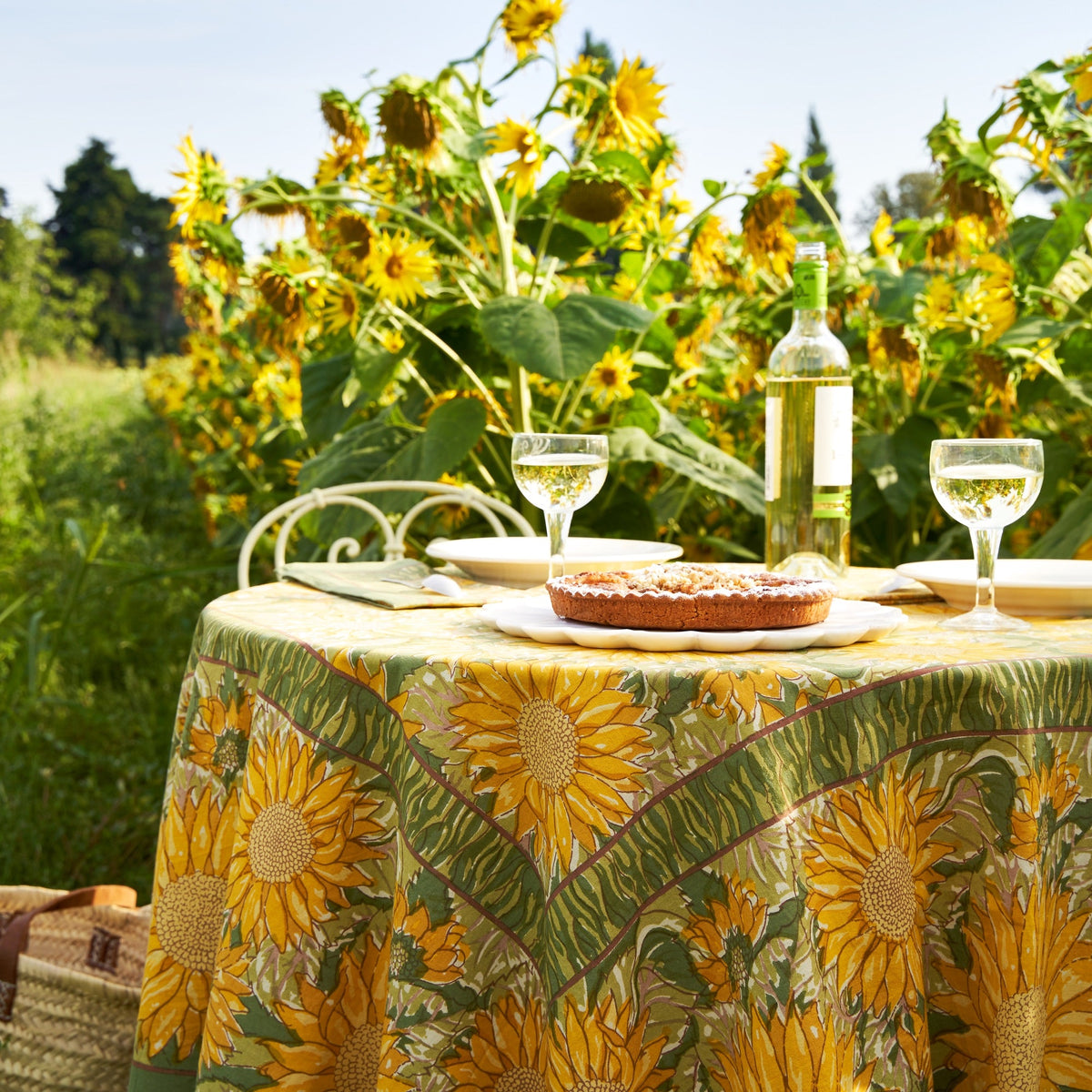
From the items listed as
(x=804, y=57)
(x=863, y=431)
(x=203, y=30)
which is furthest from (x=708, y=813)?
(x=804, y=57)

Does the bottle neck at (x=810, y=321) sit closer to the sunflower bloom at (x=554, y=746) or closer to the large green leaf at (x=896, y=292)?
the sunflower bloom at (x=554, y=746)

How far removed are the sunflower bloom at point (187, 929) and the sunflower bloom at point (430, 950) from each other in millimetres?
333

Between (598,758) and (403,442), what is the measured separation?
1923 millimetres

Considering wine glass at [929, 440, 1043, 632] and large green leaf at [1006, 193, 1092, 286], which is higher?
large green leaf at [1006, 193, 1092, 286]

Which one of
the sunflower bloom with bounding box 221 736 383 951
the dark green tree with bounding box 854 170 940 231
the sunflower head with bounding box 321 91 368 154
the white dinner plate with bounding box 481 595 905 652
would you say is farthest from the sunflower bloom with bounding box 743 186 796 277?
the dark green tree with bounding box 854 170 940 231

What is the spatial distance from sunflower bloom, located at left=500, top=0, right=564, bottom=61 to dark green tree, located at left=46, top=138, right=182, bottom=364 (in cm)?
3106

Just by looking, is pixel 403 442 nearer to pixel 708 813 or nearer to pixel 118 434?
pixel 708 813

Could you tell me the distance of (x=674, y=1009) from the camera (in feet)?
2.96

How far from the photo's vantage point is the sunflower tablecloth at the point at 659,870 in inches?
34.7

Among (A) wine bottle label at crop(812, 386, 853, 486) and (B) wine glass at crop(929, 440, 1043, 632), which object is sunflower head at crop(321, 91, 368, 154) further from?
(B) wine glass at crop(929, 440, 1043, 632)

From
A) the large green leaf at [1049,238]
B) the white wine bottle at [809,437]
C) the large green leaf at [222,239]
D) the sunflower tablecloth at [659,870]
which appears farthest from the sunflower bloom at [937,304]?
the sunflower tablecloth at [659,870]

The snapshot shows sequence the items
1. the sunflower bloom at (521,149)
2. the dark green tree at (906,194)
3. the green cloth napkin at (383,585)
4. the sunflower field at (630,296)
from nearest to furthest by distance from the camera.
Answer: the green cloth napkin at (383,585) → the sunflower field at (630,296) → the sunflower bloom at (521,149) → the dark green tree at (906,194)

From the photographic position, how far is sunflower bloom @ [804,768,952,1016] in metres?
0.89

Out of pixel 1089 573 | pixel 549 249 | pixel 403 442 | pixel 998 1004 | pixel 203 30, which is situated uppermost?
pixel 203 30
